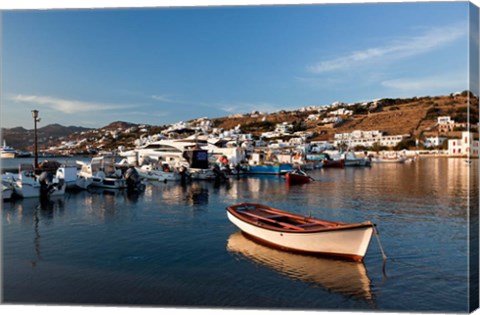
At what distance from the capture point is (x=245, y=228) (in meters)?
8.14

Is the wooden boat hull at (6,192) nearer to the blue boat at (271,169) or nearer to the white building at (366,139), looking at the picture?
the blue boat at (271,169)

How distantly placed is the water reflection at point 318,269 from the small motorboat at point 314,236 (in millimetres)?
139

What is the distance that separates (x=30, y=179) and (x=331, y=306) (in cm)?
1293

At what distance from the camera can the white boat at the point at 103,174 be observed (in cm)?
1767

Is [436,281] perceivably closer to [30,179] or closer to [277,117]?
[30,179]

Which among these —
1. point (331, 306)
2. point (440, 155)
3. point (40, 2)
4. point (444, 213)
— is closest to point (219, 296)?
point (331, 306)

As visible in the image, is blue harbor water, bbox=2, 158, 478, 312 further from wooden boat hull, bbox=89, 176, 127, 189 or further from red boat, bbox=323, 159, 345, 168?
red boat, bbox=323, 159, 345, 168

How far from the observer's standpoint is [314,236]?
21.6ft

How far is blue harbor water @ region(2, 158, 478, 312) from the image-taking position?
5.00 metres

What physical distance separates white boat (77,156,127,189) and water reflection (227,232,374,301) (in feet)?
37.5

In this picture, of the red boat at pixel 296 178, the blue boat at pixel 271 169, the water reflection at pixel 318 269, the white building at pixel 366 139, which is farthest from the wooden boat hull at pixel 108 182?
the white building at pixel 366 139

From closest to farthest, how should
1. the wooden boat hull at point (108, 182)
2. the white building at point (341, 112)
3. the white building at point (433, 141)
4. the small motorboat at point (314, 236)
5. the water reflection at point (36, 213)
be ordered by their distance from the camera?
the small motorboat at point (314, 236), the water reflection at point (36, 213), the wooden boat hull at point (108, 182), the white building at point (433, 141), the white building at point (341, 112)

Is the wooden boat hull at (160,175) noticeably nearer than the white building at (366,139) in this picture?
Yes

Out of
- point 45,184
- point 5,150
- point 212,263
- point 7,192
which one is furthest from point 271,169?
point 212,263
